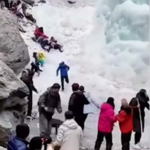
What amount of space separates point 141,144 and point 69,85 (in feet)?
21.7

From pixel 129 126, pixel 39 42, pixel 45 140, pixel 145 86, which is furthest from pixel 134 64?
pixel 45 140

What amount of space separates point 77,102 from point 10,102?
1.72m

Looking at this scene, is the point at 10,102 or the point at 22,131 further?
the point at 10,102

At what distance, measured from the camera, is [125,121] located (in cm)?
1008

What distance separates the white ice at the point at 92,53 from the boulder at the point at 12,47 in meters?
1.01

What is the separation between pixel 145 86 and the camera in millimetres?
20141

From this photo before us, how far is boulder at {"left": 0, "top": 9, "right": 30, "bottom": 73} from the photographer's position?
17.3 metres

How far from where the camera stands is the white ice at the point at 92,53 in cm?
1891

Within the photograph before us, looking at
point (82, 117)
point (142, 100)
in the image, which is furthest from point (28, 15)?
point (142, 100)

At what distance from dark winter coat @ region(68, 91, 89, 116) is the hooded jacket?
0.87 m

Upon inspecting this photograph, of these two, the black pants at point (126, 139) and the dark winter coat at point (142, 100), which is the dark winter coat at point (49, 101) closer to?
the black pants at point (126, 139)

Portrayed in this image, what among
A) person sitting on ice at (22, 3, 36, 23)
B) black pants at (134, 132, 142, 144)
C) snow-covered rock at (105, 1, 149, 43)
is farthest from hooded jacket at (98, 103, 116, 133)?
person sitting on ice at (22, 3, 36, 23)

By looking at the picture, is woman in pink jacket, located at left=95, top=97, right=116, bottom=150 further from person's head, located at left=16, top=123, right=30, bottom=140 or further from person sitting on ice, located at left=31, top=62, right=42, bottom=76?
person sitting on ice, located at left=31, top=62, right=42, bottom=76

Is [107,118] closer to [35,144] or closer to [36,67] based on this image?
[35,144]
